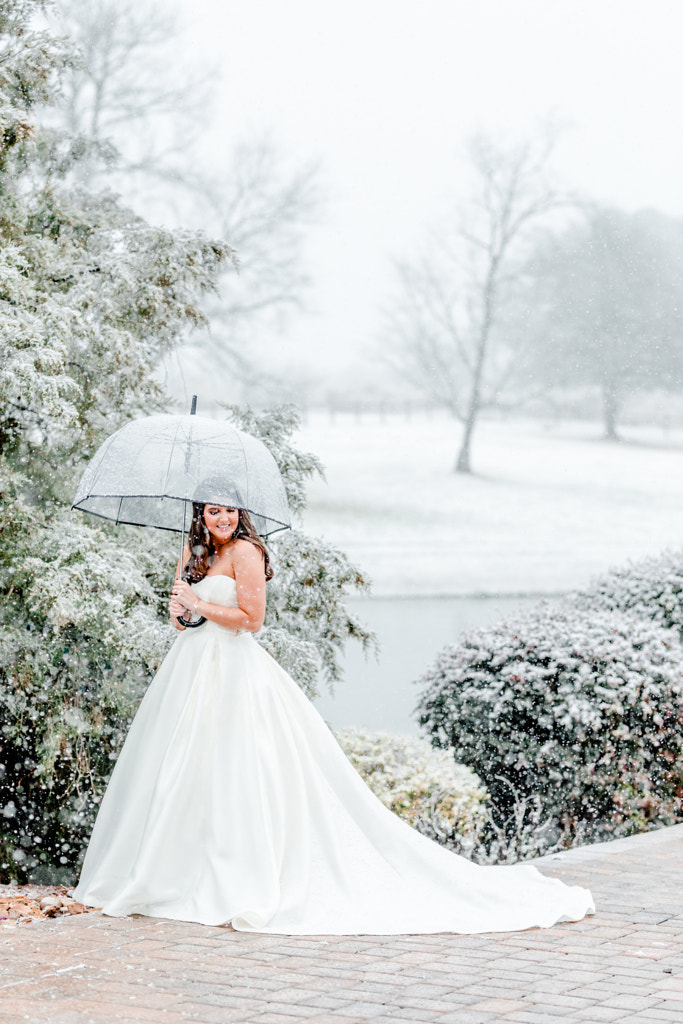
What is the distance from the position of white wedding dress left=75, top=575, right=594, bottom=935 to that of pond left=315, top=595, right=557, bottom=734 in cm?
564

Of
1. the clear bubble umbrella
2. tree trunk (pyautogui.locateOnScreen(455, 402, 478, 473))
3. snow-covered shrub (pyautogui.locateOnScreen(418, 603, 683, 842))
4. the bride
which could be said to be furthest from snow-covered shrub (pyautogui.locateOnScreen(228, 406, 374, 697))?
tree trunk (pyautogui.locateOnScreen(455, 402, 478, 473))

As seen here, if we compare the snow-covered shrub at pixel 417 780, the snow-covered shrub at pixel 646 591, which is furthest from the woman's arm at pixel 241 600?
the snow-covered shrub at pixel 646 591

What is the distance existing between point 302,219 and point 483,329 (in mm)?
2364

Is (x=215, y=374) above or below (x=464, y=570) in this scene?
above

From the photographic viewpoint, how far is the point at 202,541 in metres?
4.95

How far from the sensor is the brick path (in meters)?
3.49

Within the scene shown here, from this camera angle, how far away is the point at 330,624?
684cm

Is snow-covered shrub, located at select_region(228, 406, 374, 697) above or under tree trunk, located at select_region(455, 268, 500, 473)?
under

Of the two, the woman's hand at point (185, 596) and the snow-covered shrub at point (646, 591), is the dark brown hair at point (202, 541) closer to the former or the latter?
the woman's hand at point (185, 596)

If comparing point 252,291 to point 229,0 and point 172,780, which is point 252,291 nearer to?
point 229,0

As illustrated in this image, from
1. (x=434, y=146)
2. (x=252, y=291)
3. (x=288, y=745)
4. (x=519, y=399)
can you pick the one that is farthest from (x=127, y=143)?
(x=288, y=745)

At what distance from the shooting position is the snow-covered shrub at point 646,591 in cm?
873

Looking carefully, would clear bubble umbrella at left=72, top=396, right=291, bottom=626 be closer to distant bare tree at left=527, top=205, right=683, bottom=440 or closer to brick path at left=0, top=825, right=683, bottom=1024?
brick path at left=0, top=825, right=683, bottom=1024

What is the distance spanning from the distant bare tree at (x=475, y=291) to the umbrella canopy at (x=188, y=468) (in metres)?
8.53
